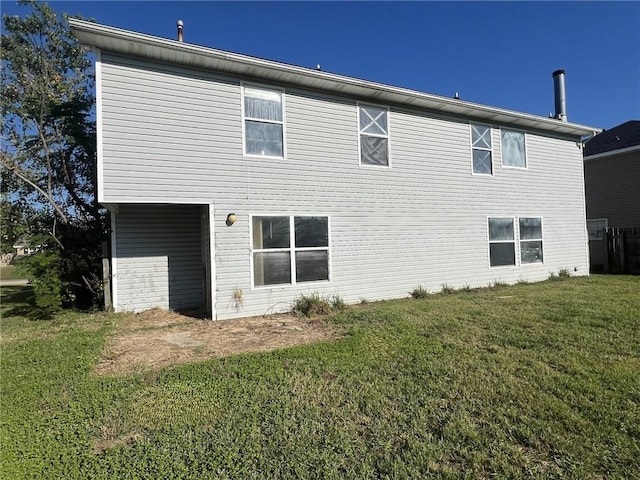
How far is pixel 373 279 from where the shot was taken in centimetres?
849

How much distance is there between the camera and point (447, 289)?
30.5 feet

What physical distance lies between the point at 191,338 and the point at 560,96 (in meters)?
14.4

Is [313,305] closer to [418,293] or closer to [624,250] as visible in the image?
[418,293]

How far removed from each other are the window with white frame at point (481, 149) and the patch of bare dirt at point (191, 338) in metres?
6.80

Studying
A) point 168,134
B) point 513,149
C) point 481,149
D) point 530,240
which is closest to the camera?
point 168,134

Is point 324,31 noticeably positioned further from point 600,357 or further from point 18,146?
point 600,357

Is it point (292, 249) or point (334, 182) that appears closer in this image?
point (292, 249)

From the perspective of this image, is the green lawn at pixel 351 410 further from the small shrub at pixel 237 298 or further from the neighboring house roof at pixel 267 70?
the neighboring house roof at pixel 267 70

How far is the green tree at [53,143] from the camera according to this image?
8.11m

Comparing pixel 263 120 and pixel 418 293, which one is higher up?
pixel 263 120

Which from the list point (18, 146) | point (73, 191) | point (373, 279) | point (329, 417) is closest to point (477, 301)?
point (373, 279)

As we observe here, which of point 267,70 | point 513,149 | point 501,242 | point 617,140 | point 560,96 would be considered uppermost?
point 560,96

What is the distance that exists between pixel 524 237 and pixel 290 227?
7.52 meters

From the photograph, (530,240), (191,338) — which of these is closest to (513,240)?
(530,240)
